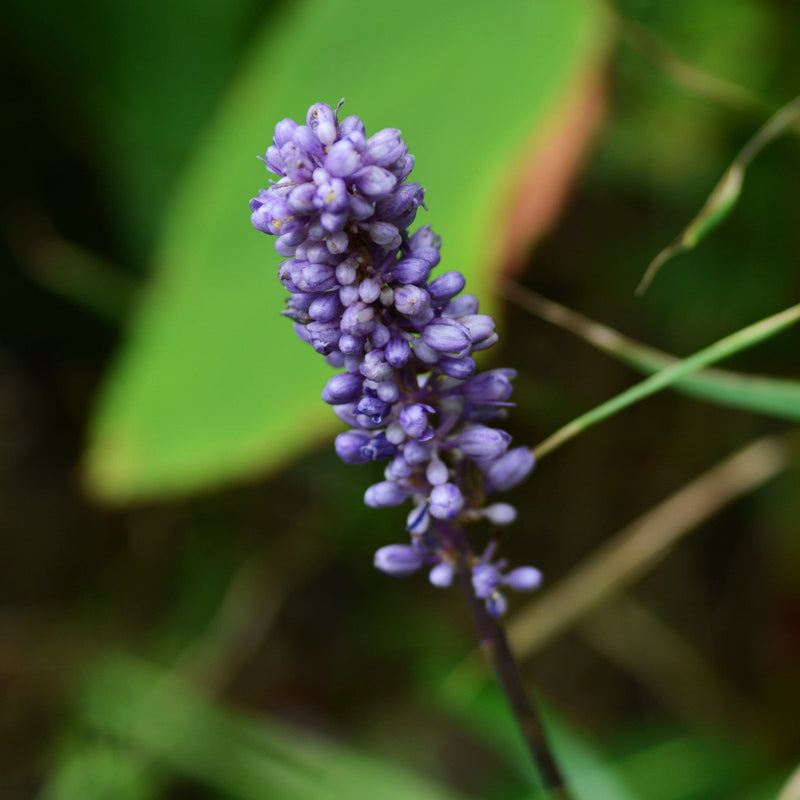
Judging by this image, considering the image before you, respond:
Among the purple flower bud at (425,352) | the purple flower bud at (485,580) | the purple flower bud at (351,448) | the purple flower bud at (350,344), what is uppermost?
the purple flower bud at (425,352)

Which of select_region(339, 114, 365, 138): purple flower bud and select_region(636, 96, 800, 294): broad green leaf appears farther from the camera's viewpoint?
select_region(636, 96, 800, 294): broad green leaf

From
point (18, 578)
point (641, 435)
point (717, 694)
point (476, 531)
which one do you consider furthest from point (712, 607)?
point (18, 578)

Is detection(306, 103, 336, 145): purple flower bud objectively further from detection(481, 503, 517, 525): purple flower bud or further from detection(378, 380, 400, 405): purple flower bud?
detection(481, 503, 517, 525): purple flower bud

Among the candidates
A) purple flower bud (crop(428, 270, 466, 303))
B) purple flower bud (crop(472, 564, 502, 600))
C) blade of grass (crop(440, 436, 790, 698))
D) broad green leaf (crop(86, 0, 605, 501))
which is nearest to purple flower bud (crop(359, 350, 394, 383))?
purple flower bud (crop(428, 270, 466, 303))

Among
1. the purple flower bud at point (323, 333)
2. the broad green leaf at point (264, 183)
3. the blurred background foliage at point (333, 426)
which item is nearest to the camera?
the purple flower bud at point (323, 333)

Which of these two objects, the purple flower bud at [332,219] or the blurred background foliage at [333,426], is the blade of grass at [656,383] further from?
the blurred background foliage at [333,426]

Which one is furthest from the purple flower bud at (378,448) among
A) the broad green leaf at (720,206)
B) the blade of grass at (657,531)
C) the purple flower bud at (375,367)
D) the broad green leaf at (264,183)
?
the blade of grass at (657,531)

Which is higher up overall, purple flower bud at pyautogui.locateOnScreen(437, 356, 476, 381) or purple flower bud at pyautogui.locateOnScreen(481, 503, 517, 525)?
purple flower bud at pyautogui.locateOnScreen(437, 356, 476, 381)

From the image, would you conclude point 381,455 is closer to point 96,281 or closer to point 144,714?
point 144,714

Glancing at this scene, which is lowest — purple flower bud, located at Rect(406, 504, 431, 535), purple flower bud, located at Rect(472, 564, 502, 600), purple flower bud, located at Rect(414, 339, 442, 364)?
purple flower bud, located at Rect(472, 564, 502, 600)
